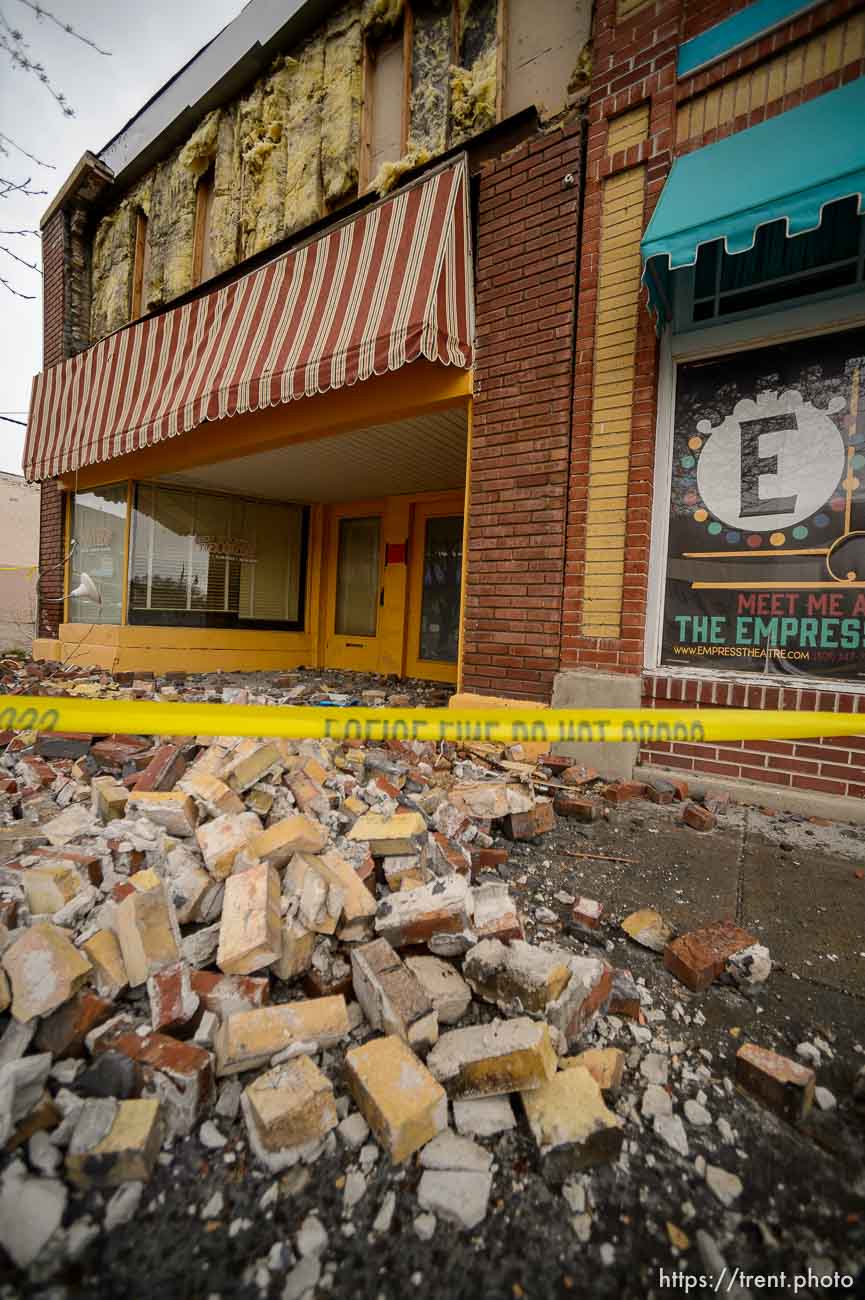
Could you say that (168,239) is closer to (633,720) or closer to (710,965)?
(633,720)

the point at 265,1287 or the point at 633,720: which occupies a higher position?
the point at 633,720

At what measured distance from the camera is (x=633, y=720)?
1.98 metres

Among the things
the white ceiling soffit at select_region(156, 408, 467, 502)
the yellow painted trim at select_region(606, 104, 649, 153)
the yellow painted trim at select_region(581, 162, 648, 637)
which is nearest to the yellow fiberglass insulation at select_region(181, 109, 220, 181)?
the white ceiling soffit at select_region(156, 408, 467, 502)

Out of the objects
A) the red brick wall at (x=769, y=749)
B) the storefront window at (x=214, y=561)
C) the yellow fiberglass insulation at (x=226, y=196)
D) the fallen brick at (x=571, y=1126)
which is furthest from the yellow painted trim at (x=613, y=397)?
the storefront window at (x=214, y=561)

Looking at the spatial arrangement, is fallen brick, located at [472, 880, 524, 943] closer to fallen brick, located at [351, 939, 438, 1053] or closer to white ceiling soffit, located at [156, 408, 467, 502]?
fallen brick, located at [351, 939, 438, 1053]

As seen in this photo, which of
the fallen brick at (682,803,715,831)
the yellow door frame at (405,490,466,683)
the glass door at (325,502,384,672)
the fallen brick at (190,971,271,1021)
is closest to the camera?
the fallen brick at (190,971,271,1021)

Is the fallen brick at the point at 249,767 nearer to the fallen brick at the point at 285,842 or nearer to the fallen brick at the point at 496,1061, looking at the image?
the fallen brick at the point at 285,842

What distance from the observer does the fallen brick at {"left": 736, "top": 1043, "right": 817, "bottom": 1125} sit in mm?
1334

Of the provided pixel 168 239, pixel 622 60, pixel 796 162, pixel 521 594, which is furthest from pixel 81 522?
pixel 796 162

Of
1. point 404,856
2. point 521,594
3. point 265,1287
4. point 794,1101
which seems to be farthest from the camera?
point 521,594

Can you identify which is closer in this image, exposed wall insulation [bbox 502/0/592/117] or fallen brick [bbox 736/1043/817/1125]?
fallen brick [bbox 736/1043/817/1125]

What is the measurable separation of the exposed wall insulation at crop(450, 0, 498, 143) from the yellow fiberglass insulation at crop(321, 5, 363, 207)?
1.19 m

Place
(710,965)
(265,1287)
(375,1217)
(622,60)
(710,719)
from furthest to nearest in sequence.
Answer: (622,60)
(710,719)
(710,965)
(375,1217)
(265,1287)

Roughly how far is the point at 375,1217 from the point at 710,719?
166 centimetres
